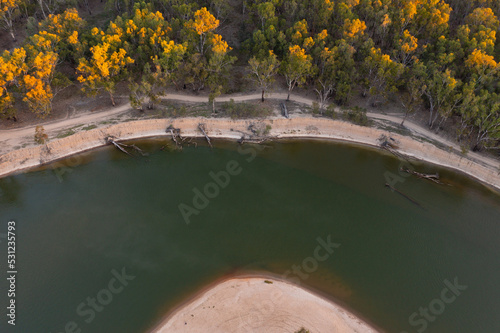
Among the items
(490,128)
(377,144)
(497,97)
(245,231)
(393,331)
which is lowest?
(393,331)

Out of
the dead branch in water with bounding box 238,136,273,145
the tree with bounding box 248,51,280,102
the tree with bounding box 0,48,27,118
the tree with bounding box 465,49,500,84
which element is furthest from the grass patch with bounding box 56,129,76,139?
the tree with bounding box 465,49,500,84

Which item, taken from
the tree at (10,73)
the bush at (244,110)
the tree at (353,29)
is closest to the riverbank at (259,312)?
the bush at (244,110)

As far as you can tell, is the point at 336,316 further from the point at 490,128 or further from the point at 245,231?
the point at 490,128

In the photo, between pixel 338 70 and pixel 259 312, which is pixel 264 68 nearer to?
pixel 338 70

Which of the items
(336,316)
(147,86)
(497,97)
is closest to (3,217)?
(147,86)

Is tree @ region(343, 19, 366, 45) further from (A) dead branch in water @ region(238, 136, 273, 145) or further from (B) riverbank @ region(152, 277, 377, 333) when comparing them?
(B) riverbank @ region(152, 277, 377, 333)

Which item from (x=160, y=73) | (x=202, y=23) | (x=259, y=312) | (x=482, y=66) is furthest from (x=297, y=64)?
(x=259, y=312)
